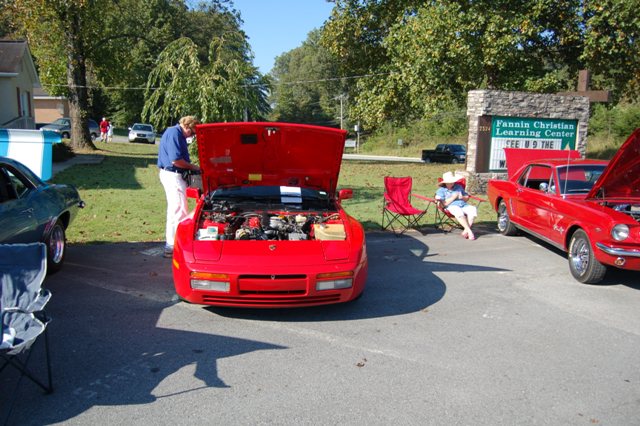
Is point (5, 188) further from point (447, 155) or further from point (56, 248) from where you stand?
point (447, 155)

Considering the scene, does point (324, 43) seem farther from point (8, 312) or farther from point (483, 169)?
point (8, 312)

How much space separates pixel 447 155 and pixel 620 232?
1206 inches

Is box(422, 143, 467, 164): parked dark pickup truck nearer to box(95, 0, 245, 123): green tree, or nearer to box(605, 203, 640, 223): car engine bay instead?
box(95, 0, 245, 123): green tree

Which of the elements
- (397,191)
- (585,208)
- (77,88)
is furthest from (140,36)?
(585,208)

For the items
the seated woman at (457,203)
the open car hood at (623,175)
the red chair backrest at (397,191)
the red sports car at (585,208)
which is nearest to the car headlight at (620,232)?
the red sports car at (585,208)

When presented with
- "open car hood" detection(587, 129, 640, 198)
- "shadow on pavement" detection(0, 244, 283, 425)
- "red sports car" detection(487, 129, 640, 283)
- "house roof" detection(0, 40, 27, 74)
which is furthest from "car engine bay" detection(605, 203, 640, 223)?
"house roof" detection(0, 40, 27, 74)

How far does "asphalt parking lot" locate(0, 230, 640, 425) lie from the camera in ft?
11.1

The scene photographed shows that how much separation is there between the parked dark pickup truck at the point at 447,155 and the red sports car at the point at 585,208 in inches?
1081

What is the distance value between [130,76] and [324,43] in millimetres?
12340

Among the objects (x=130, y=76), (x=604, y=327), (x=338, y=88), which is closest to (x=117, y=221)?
(x=604, y=327)

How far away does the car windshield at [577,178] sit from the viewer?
7.52 meters

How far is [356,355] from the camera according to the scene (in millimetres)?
4211

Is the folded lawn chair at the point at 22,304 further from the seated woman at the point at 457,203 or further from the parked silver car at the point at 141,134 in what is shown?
the parked silver car at the point at 141,134

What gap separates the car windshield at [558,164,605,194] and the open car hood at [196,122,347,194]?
11.3ft
